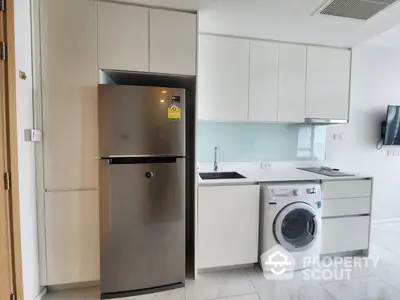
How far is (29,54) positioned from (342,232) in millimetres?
3381

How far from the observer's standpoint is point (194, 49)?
6.53 feet

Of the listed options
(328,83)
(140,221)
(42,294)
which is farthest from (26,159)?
(328,83)

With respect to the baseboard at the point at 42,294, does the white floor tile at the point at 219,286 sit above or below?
below

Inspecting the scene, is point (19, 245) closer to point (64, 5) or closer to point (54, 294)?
point (54, 294)

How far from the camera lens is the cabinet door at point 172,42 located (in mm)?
1911

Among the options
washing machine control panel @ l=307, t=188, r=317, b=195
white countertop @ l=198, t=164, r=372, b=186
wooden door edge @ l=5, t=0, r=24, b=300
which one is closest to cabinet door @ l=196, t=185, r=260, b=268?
white countertop @ l=198, t=164, r=372, b=186

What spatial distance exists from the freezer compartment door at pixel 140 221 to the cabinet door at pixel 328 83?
1870mm

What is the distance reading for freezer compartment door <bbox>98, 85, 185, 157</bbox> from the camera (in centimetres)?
A: 175

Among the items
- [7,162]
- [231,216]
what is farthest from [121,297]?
[7,162]

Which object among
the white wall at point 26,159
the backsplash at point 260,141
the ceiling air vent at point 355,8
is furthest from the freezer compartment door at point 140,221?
the ceiling air vent at point 355,8

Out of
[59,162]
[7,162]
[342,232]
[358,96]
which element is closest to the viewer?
[7,162]

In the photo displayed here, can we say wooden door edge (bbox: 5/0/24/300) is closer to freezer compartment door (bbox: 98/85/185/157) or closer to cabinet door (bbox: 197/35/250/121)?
freezer compartment door (bbox: 98/85/185/157)

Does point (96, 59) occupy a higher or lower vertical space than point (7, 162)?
higher

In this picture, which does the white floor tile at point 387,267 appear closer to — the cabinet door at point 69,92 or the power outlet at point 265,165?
the power outlet at point 265,165
